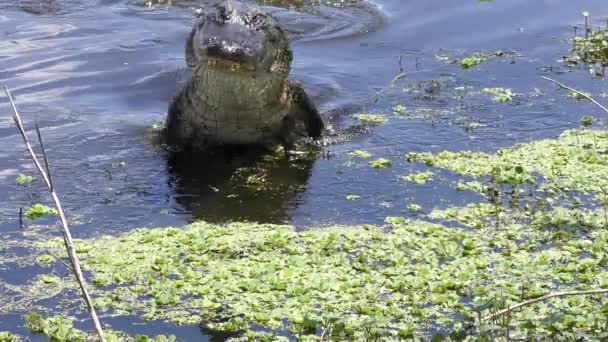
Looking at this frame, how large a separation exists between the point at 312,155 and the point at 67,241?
14.1 feet

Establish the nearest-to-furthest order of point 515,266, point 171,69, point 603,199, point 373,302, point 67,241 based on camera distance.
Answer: point 67,241, point 373,302, point 515,266, point 603,199, point 171,69

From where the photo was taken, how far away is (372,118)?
8.29 meters

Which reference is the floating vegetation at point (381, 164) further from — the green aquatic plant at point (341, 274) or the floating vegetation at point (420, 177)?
the green aquatic plant at point (341, 274)

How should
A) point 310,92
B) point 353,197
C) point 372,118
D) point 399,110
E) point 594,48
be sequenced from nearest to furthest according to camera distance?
1. point 353,197
2. point 372,118
3. point 399,110
4. point 310,92
5. point 594,48

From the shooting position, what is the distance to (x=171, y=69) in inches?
391

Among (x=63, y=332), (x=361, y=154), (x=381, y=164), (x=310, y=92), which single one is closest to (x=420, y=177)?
(x=381, y=164)

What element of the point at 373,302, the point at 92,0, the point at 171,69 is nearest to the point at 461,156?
the point at 373,302

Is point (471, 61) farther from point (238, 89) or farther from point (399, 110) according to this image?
point (238, 89)

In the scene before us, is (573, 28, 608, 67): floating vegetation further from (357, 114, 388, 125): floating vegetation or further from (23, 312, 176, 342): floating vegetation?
(23, 312, 176, 342): floating vegetation

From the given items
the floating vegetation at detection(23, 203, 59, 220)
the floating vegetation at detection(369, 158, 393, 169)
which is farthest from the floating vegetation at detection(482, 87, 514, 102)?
the floating vegetation at detection(23, 203, 59, 220)

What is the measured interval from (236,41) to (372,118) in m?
1.61

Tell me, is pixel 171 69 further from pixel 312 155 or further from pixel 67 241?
pixel 67 241

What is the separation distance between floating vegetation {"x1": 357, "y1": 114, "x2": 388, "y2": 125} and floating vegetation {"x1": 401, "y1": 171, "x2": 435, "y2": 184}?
4.43ft

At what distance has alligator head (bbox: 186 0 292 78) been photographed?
697 cm
